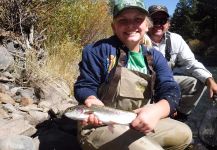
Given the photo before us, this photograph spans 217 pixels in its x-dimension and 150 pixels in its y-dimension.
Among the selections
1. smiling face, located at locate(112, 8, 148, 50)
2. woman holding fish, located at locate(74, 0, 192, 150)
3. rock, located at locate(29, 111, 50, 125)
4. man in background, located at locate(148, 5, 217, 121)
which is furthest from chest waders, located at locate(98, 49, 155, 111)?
man in background, located at locate(148, 5, 217, 121)

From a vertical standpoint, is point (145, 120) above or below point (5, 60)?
above

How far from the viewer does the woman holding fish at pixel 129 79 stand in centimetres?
364

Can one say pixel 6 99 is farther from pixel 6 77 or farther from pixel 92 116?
pixel 92 116

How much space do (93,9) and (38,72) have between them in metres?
4.27

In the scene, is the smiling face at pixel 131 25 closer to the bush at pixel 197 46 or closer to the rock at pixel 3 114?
the rock at pixel 3 114

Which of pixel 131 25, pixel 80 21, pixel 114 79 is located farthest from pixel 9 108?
pixel 80 21

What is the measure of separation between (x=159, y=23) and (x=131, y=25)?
1.88 meters

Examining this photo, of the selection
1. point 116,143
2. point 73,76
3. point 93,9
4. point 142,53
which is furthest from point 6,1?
point 116,143

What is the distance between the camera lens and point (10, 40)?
307 inches

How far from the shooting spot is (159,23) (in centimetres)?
554

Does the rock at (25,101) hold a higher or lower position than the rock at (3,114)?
lower

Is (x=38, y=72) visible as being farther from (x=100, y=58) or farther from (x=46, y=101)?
(x=100, y=58)

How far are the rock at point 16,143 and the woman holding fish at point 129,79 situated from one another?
57 cm

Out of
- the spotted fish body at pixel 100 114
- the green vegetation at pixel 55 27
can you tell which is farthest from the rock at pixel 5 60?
the spotted fish body at pixel 100 114
